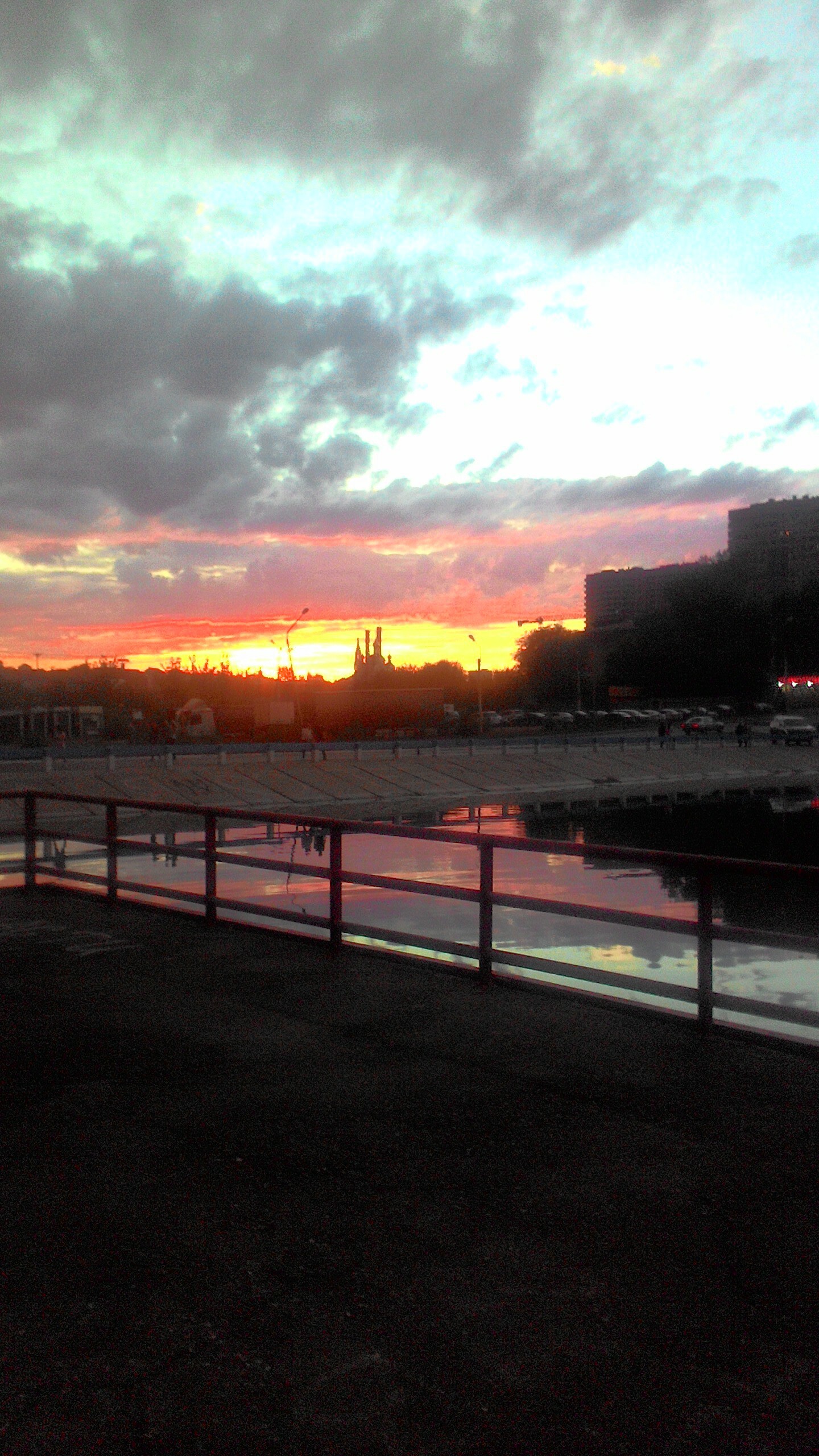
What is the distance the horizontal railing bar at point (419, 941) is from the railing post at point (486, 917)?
8cm

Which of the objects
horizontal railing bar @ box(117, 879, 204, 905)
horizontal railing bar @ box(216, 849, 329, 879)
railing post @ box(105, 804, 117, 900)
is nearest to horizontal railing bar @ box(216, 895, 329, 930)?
horizontal railing bar @ box(216, 849, 329, 879)

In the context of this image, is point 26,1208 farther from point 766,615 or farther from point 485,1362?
point 766,615

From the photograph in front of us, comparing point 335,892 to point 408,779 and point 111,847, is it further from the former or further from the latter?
point 408,779

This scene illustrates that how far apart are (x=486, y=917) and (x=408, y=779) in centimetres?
3539

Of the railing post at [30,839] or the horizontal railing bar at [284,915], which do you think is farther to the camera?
the railing post at [30,839]

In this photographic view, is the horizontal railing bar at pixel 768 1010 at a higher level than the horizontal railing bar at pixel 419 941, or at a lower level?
higher

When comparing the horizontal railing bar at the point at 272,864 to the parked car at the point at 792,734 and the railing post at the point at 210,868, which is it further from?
the parked car at the point at 792,734

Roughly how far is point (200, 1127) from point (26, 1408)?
89.2 inches

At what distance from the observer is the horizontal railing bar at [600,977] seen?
7.13 m

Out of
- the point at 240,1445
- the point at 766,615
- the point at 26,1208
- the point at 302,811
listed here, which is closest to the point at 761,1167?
the point at 240,1445

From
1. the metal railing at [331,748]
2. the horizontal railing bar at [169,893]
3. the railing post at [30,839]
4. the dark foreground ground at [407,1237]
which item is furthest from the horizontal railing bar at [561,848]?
the metal railing at [331,748]

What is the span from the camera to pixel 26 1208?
4.67m

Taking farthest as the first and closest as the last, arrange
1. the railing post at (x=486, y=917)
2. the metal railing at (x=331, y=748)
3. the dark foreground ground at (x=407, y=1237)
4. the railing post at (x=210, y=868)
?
the metal railing at (x=331, y=748), the railing post at (x=210, y=868), the railing post at (x=486, y=917), the dark foreground ground at (x=407, y=1237)

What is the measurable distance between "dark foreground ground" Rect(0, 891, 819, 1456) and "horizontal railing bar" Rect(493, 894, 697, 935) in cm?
73
